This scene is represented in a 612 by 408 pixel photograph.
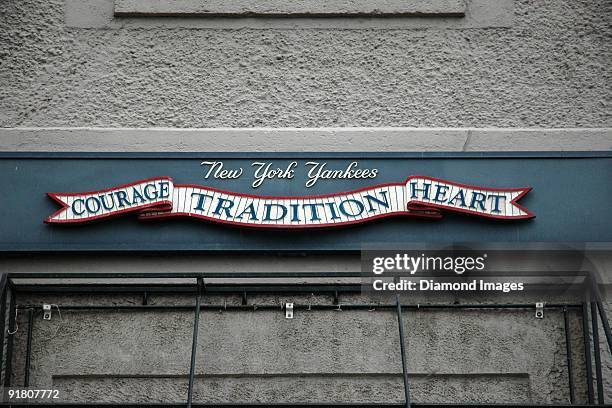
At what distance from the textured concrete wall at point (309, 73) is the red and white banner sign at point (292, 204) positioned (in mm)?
618

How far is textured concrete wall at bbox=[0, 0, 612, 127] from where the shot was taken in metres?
7.26

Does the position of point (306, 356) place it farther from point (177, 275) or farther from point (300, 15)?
point (300, 15)

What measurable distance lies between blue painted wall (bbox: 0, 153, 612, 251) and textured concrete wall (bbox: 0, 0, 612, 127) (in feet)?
1.14

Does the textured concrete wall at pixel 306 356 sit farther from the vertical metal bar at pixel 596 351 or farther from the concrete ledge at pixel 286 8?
the concrete ledge at pixel 286 8

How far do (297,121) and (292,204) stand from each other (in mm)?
763

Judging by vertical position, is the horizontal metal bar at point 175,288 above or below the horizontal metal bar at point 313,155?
below

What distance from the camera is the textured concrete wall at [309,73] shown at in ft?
23.8

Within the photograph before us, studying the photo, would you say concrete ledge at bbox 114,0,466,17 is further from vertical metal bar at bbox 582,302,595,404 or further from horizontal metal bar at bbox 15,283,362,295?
vertical metal bar at bbox 582,302,595,404

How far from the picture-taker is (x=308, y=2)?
24.6 ft

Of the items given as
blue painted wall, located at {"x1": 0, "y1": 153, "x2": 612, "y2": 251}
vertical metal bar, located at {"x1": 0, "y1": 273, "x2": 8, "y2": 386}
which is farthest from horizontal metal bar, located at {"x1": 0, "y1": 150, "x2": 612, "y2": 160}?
vertical metal bar, located at {"x1": 0, "y1": 273, "x2": 8, "y2": 386}

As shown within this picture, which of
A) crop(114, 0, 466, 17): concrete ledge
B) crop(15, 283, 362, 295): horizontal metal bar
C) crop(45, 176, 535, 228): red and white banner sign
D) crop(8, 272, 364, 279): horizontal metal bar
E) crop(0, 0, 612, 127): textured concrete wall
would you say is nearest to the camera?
crop(8, 272, 364, 279): horizontal metal bar

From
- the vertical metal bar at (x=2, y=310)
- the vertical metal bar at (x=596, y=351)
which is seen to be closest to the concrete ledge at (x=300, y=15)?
the vertical metal bar at (x=2, y=310)

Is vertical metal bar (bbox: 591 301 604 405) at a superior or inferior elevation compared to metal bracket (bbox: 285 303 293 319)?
inferior

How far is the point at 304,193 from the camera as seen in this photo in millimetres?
6988
